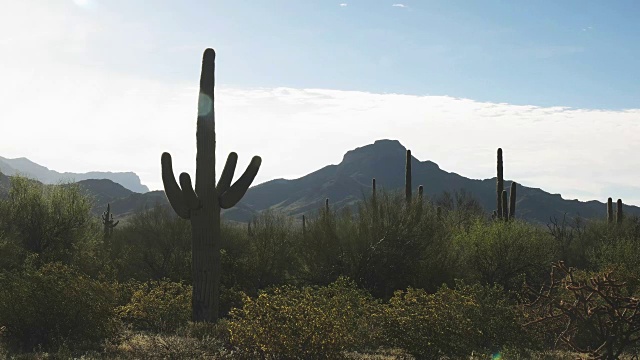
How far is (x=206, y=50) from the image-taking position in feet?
53.3

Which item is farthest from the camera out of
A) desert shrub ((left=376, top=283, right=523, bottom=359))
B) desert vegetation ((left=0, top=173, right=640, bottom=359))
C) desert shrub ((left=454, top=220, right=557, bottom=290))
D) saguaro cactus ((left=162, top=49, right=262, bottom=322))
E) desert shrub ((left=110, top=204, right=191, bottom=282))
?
desert shrub ((left=110, top=204, right=191, bottom=282))

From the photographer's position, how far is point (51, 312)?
38.5 ft

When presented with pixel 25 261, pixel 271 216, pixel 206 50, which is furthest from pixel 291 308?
pixel 271 216

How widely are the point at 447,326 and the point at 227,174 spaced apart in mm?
6984

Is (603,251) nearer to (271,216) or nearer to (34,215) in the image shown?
(271,216)

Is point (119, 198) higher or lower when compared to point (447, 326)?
higher

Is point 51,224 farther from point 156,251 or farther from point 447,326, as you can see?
point 447,326

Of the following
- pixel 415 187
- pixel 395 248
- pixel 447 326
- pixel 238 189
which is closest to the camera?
pixel 447 326

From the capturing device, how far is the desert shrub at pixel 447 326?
10578mm

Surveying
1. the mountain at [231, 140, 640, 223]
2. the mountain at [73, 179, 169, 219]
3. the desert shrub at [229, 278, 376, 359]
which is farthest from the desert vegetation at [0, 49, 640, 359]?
the mountain at [231, 140, 640, 223]

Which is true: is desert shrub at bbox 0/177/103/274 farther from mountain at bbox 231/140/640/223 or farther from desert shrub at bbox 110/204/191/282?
mountain at bbox 231/140/640/223

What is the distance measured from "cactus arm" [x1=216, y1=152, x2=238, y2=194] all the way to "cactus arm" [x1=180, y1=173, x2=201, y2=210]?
806mm

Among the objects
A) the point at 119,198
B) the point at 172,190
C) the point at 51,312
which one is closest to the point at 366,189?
the point at 119,198

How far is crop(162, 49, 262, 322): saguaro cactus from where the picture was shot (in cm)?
1455
